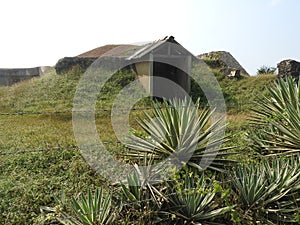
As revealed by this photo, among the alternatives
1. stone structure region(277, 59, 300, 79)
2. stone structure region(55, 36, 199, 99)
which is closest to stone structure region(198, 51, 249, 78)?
stone structure region(277, 59, 300, 79)

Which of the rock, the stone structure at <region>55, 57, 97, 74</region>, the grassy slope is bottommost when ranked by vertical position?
the grassy slope

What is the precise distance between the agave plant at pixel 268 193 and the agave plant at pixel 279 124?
2.65 feet

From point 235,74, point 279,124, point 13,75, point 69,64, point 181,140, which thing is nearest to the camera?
point 181,140

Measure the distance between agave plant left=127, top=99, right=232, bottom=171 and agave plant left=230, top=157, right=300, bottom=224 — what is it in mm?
371

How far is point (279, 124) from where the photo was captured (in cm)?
450

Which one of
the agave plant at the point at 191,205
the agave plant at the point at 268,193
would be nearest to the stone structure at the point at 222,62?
the agave plant at the point at 268,193

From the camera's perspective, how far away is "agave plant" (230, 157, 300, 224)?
329 centimetres

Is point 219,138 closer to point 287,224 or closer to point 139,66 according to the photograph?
point 287,224

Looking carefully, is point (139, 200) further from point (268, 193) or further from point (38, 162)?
point (38, 162)

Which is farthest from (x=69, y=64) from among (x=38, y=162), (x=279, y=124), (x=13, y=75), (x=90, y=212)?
(x=90, y=212)

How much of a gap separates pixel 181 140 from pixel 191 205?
0.90 meters

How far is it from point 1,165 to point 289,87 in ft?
18.1

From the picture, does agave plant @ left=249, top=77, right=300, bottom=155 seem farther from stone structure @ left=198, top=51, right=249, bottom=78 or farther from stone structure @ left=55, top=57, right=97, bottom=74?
stone structure @ left=55, top=57, right=97, bottom=74

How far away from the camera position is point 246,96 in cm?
1345
